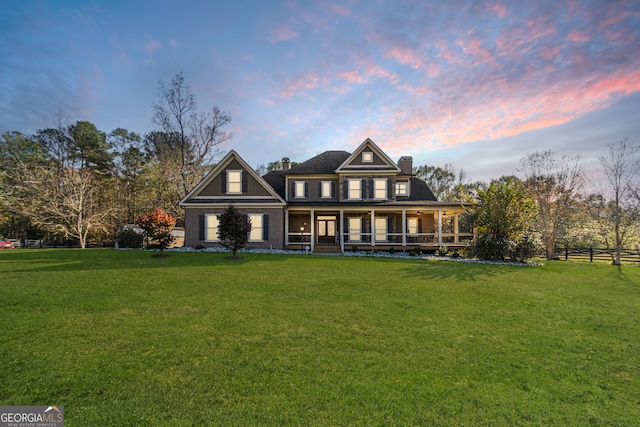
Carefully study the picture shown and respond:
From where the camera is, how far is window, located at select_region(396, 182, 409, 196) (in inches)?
963

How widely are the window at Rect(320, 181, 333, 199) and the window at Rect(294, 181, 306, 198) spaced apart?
150 centimetres

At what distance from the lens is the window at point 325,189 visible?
23.5m

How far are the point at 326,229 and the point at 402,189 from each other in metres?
7.50

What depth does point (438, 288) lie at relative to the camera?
954 cm

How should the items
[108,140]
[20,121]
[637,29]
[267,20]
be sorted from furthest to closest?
[108,140]
[20,121]
[267,20]
[637,29]

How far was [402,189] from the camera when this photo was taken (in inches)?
965

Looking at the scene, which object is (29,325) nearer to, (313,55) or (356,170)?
(313,55)

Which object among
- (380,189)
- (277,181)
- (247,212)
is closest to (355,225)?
(380,189)

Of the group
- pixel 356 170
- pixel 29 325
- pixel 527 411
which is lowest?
pixel 527 411

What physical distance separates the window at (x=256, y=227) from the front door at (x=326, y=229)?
5.32 meters

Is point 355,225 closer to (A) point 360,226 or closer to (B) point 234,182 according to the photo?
(A) point 360,226

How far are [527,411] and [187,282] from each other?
920 centimetres

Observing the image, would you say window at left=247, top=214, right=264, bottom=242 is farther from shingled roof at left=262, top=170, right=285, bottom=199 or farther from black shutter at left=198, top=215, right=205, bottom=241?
shingled roof at left=262, top=170, right=285, bottom=199

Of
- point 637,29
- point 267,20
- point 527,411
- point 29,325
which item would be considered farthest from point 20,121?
point 637,29
